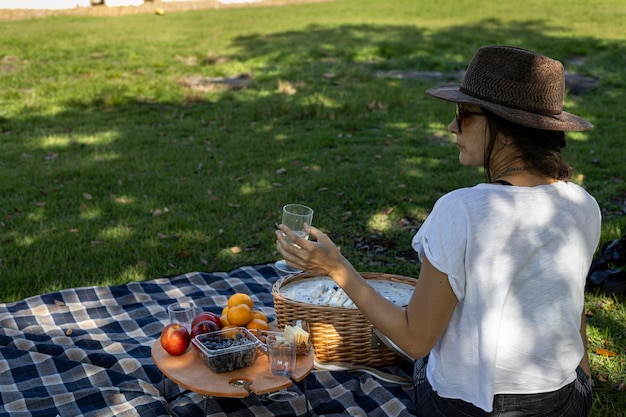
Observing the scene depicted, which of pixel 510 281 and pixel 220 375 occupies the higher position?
pixel 510 281

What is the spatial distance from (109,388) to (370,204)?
410 centimetres

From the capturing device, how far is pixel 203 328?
3.81 m

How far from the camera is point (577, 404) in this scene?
317 cm

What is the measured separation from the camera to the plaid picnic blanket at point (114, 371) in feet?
12.9

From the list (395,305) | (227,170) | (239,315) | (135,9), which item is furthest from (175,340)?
(135,9)

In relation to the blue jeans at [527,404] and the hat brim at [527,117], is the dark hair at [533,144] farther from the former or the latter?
the blue jeans at [527,404]

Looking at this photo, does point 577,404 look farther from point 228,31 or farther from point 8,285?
point 228,31

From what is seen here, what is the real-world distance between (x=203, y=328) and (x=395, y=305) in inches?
49.5

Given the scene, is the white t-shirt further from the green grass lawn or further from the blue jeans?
the green grass lawn

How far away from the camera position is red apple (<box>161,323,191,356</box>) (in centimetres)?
366

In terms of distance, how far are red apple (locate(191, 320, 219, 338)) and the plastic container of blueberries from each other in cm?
11

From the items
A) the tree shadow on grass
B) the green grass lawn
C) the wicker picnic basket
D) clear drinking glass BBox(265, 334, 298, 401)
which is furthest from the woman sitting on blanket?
the tree shadow on grass

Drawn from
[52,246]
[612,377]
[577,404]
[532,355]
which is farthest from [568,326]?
[52,246]

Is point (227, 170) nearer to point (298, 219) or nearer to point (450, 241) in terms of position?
point (298, 219)
